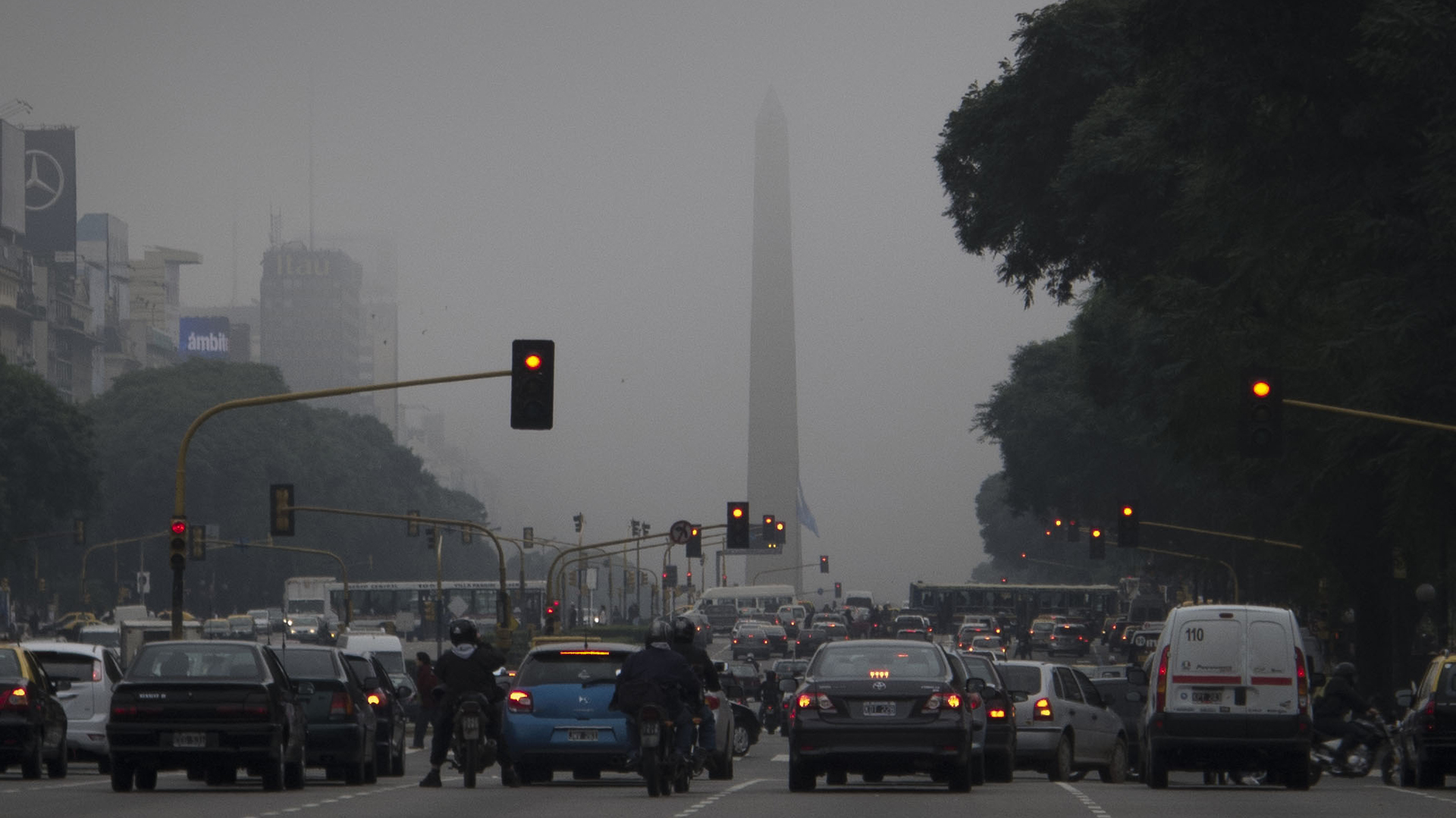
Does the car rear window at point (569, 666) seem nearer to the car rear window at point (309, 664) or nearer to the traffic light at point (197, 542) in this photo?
the car rear window at point (309, 664)

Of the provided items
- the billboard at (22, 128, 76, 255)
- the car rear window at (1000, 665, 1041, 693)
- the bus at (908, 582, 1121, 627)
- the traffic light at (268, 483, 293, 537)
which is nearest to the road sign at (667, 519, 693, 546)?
the traffic light at (268, 483, 293, 537)

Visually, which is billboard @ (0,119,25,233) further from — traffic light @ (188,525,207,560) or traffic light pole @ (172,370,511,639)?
traffic light pole @ (172,370,511,639)

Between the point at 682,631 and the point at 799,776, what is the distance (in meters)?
1.75

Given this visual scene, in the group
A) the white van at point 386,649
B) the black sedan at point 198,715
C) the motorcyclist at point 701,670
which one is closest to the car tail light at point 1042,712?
the motorcyclist at point 701,670

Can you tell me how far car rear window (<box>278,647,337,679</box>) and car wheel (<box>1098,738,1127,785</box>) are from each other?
376 inches

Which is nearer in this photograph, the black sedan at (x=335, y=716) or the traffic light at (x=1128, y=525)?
the black sedan at (x=335, y=716)

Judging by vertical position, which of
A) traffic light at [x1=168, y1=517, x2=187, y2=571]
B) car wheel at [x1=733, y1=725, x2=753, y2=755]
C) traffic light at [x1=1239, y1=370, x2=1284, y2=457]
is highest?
traffic light at [x1=1239, y1=370, x2=1284, y2=457]

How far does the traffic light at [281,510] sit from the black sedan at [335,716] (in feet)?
88.0

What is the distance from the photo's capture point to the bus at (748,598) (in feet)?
418

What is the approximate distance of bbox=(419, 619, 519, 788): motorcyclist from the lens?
21766 millimetres

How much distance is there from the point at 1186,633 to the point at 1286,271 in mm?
14971

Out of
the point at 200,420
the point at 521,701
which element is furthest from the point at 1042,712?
the point at 200,420

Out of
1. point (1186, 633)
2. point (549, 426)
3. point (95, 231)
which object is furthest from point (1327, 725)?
point (95, 231)

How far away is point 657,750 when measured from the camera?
20.2 meters
